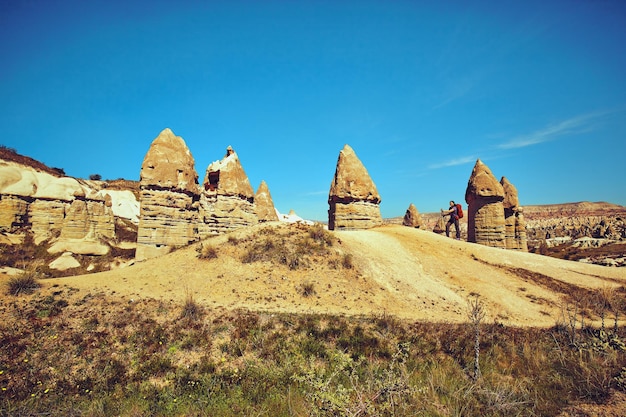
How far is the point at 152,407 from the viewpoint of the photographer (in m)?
6.18

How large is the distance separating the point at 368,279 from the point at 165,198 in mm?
12820

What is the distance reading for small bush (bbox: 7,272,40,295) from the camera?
1103 cm

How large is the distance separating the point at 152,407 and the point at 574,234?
67.8 m

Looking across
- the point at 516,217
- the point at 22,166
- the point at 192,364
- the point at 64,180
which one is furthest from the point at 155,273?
the point at 22,166

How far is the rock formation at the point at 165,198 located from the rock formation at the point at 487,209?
68.0 feet

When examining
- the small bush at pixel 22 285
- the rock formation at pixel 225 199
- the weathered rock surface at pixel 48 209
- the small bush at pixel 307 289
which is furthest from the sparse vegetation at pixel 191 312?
the weathered rock surface at pixel 48 209

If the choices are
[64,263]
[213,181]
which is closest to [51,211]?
[64,263]

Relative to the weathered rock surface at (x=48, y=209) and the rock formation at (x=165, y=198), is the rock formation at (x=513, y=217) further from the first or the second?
the weathered rock surface at (x=48, y=209)

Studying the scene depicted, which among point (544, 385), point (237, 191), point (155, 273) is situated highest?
point (237, 191)

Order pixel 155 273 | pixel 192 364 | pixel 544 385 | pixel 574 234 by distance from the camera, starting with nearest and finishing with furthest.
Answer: pixel 544 385
pixel 192 364
pixel 155 273
pixel 574 234

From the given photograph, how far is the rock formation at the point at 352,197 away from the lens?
24.5 m

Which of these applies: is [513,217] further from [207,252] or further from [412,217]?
[207,252]

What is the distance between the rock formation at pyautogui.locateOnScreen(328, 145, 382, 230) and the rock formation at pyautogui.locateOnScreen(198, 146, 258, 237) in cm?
650

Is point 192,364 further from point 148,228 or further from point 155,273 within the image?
point 148,228
